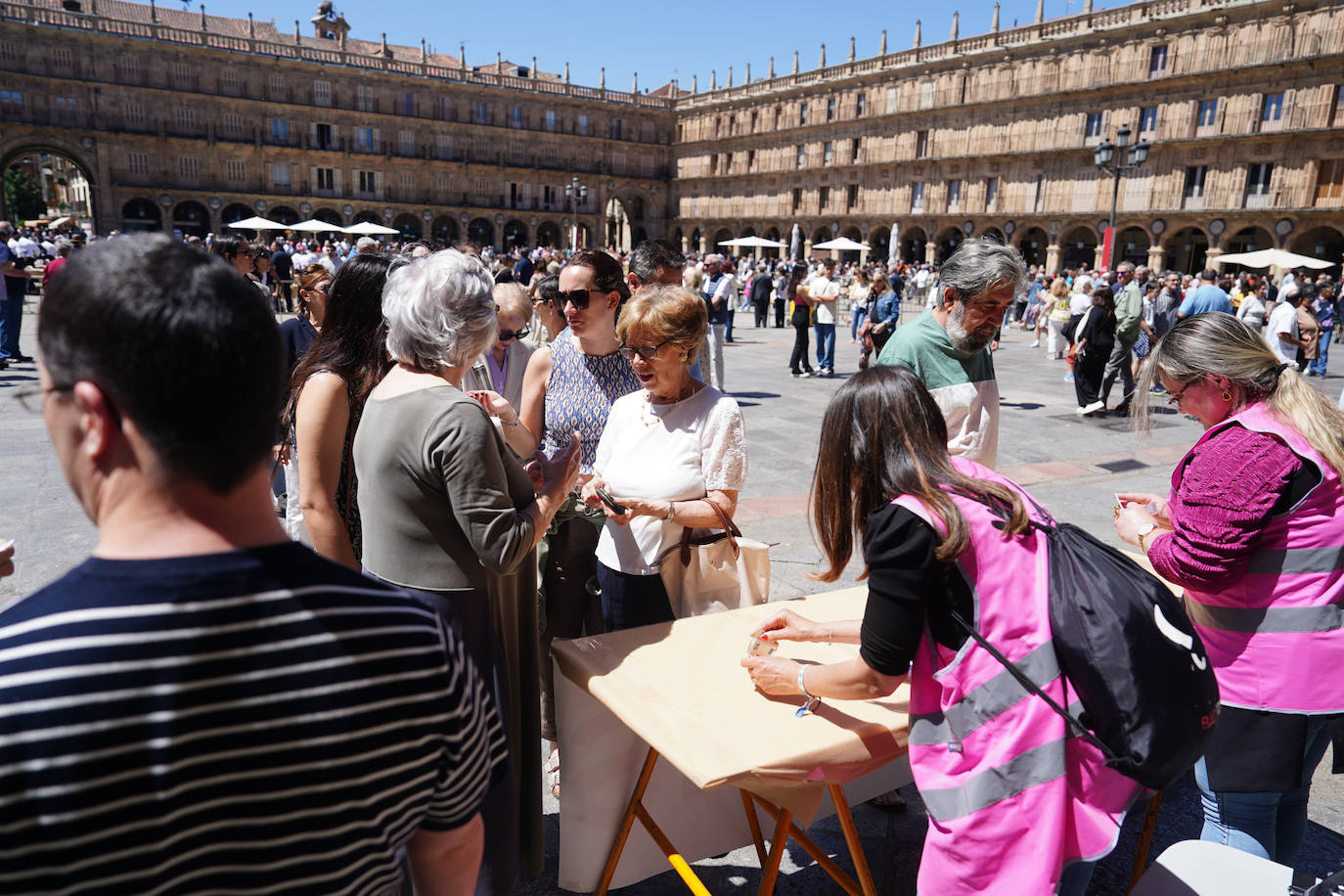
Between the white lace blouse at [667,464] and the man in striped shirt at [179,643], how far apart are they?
61.7 inches

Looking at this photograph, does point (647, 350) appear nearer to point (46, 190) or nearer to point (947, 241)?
point (947, 241)

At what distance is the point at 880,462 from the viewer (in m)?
1.59

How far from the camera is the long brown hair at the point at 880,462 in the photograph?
5.01ft

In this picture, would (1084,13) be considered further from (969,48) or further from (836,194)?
(836,194)

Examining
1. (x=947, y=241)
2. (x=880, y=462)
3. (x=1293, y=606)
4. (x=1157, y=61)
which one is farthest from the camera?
(x=947, y=241)

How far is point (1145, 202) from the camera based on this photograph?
30031 millimetres

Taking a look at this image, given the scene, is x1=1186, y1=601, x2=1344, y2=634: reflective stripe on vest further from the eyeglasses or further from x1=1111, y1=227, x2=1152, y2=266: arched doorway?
x1=1111, y1=227, x2=1152, y2=266: arched doorway

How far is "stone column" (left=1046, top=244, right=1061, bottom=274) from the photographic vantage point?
32141 mm

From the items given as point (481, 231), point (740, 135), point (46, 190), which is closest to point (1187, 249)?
point (740, 135)

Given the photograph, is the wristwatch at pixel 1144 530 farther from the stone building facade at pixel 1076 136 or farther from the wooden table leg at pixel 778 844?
the stone building facade at pixel 1076 136

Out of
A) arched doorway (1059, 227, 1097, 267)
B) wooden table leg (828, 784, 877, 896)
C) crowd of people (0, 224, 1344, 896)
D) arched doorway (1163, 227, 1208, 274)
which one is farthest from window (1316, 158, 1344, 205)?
wooden table leg (828, 784, 877, 896)

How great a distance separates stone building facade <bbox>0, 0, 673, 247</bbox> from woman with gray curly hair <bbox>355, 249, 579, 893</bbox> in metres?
41.7

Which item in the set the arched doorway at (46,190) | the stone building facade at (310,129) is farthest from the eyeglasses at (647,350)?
the arched doorway at (46,190)

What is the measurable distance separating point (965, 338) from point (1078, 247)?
3448 cm
